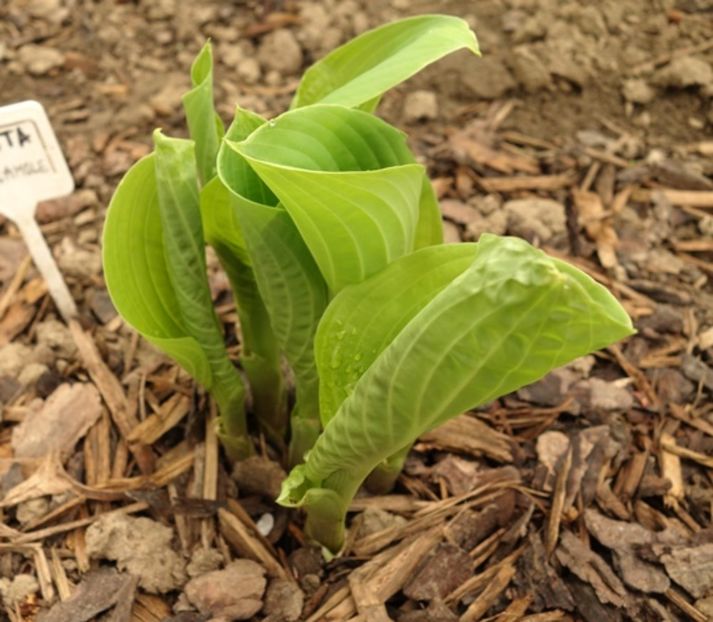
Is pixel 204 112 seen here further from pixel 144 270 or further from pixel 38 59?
pixel 38 59

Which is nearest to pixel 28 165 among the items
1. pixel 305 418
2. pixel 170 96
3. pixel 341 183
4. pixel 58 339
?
pixel 58 339

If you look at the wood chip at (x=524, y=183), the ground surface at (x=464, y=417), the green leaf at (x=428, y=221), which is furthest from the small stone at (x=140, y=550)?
the wood chip at (x=524, y=183)

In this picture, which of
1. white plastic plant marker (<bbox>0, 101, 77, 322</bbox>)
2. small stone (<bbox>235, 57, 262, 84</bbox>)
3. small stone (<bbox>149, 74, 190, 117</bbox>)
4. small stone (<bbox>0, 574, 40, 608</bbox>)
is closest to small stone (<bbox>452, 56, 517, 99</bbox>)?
small stone (<bbox>235, 57, 262, 84</bbox>)

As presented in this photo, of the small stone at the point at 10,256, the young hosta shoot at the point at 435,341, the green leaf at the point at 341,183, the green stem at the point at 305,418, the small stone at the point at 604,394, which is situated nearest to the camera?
the young hosta shoot at the point at 435,341

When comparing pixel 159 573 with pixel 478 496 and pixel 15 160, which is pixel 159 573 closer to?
pixel 478 496

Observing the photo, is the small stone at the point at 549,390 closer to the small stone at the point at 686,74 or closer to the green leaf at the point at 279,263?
the green leaf at the point at 279,263

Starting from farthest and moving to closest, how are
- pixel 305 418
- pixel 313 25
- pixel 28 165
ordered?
1. pixel 313 25
2. pixel 28 165
3. pixel 305 418

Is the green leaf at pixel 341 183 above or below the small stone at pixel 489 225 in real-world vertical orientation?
above
